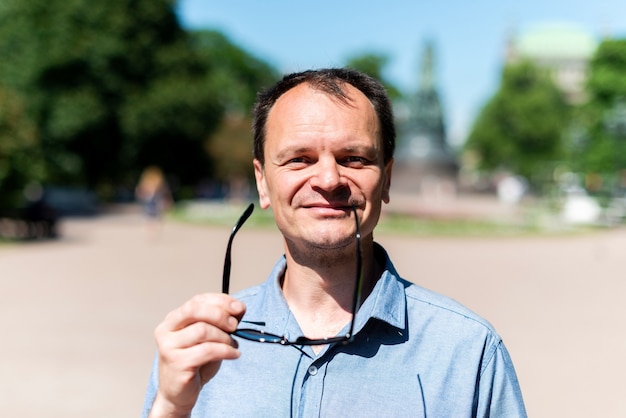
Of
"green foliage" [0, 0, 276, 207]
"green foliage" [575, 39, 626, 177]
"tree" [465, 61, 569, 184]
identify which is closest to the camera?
"green foliage" [0, 0, 276, 207]

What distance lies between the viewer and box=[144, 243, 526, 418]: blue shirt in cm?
189

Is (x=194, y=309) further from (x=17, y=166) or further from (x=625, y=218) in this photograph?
(x=625, y=218)

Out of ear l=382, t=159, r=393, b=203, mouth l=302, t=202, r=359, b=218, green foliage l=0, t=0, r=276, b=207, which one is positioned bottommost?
mouth l=302, t=202, r=359, b=218

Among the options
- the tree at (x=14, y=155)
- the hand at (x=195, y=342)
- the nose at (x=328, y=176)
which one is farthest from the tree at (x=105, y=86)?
the hand at (x=195, y=342)

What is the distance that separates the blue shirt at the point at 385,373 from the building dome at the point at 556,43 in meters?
152

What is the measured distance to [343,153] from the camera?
6.54ft

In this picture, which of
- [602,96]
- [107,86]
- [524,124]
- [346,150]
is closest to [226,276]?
[346,150]

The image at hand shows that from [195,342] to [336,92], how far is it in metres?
0.82

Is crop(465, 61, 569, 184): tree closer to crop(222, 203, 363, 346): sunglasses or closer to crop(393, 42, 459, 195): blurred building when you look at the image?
crop(393, 42, 459, 195): blurred building

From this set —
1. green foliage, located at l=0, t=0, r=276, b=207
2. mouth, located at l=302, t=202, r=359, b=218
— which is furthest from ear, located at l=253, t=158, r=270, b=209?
green foliage, located at l=0, t=0, r=276, b=207

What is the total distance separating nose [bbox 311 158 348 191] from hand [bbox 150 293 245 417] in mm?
447

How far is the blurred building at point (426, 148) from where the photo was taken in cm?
4506

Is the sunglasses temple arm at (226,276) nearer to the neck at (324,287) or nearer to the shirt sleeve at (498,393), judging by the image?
the neck at (324,287)

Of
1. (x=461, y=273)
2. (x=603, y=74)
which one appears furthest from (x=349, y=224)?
(x=603, y=74)
